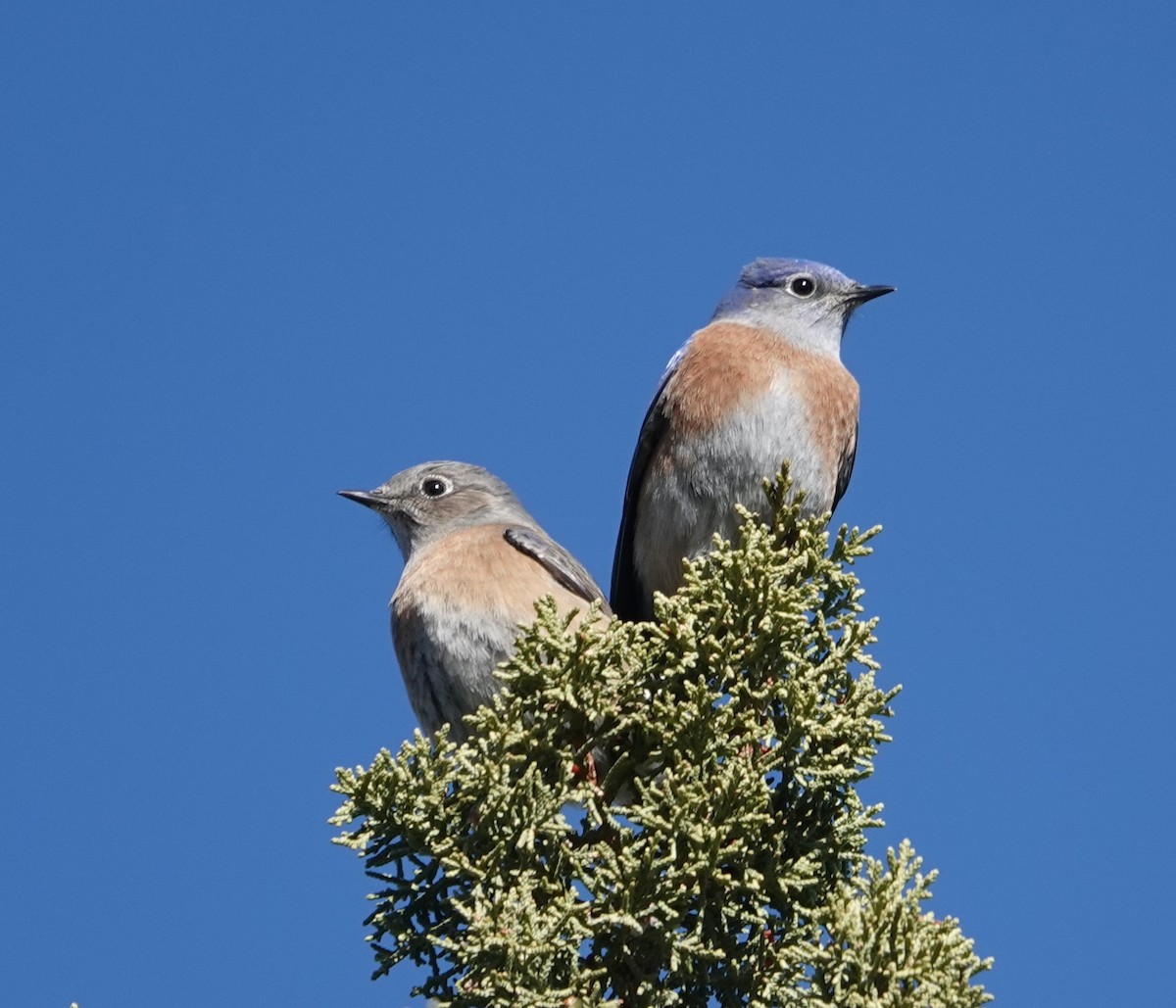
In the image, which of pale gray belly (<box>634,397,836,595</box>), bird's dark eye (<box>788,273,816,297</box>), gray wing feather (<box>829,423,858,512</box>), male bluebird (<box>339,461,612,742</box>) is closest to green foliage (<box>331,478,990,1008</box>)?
male bluebird (<box>339,461,612,742</box>)

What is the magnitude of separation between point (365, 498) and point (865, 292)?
299 cm

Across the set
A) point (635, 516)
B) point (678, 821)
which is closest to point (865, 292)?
point (635, 516)

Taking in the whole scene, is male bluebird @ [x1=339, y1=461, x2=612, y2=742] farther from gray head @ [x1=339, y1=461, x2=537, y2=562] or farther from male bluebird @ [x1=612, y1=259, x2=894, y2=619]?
male bluebird @ [x1=612, y1=259, x2=894, y2=619]

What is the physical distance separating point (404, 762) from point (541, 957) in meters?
0.83

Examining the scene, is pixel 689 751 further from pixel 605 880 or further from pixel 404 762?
pixel 404 762

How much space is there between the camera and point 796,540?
18.6 ft

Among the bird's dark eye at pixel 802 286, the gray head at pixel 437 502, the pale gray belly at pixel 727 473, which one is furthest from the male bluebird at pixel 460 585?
the bird's dark eye at pixel 802 286

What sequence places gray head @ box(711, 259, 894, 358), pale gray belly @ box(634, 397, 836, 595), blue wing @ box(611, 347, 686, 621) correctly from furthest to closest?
gray head @ box(711, 259, 894, 358) < blue wing @ box(611, 347, 686, 621) < pale gray belly @ box(634, 397, 836, 595)

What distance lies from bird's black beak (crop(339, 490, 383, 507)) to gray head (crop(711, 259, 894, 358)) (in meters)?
2.17

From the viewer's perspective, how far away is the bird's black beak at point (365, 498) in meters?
8.41

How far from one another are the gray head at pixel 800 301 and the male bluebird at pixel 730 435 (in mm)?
11

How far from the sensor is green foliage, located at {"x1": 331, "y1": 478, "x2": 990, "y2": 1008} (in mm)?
4668

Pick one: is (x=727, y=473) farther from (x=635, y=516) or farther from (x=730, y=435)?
(x=635, y=516)

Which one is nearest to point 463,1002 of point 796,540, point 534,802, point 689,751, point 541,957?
point 541,957
